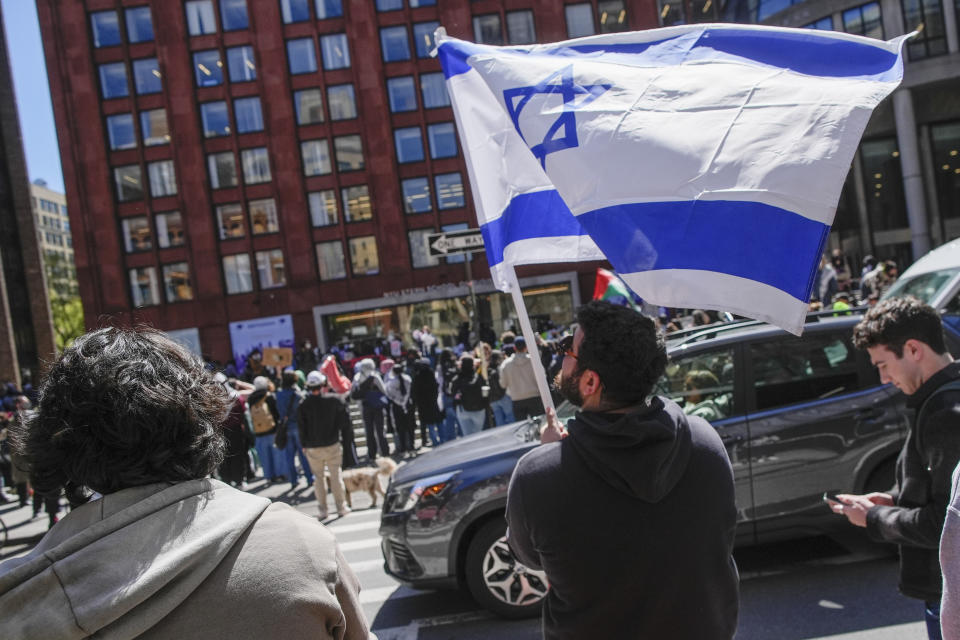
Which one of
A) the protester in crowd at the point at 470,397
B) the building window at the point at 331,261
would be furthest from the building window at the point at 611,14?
the protester in crowd at the point at 470,397

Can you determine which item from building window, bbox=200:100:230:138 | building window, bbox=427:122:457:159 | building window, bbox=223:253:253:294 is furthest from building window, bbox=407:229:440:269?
building window, bbox=200:100:230:138

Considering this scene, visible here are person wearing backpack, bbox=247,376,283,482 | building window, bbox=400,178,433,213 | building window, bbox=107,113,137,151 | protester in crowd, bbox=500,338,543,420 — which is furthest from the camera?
building window, bbox=400,178,433,213

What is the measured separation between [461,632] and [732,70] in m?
3.87

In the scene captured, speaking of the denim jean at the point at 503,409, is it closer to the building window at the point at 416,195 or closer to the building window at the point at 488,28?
the building window at the point at 416,195

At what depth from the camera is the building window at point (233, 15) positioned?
36531 millimetres

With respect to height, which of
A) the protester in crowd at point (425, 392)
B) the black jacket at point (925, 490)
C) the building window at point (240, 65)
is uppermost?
the building window at point (240, 65)

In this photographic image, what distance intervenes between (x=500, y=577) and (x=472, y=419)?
6845 mm

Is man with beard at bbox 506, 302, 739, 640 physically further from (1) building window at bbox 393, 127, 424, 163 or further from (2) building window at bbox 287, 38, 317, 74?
(2) building window at bbox 287, 38, 317, 74

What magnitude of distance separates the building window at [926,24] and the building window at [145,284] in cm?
3871

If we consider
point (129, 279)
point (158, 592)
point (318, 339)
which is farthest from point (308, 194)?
point (158, 592)

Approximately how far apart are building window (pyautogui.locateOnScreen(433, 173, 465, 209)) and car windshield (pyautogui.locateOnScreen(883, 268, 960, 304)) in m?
28.8

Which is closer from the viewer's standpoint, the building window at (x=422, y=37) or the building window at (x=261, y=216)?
the building window at (x=422, y=37)

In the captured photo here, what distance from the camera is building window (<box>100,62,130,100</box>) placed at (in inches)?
1426

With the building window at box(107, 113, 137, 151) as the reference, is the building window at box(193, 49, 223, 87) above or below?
above
